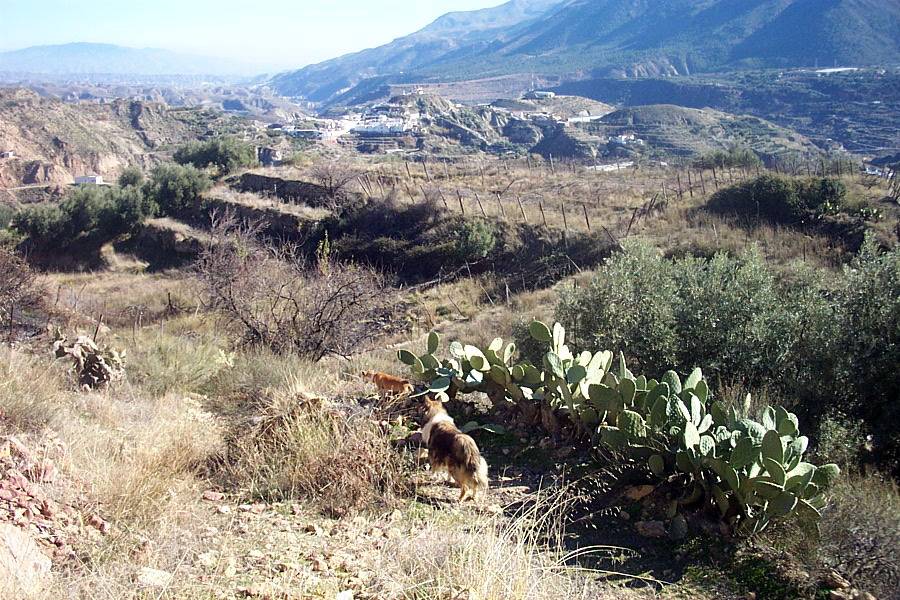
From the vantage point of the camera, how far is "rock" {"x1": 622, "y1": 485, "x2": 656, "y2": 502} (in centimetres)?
393

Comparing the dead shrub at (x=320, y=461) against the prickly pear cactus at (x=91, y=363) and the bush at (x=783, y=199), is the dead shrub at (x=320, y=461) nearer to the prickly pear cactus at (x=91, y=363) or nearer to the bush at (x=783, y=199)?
the prickly pear cactus at (x=91, y=363)

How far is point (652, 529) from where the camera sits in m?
3.65

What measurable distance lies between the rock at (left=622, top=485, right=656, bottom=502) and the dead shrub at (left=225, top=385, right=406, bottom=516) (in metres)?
1.44

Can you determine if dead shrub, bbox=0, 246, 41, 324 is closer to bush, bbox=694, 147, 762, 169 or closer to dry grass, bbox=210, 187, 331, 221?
dry grass, bbox=210, 187, 331, 221

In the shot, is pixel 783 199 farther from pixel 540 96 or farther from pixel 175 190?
pixel 540 96

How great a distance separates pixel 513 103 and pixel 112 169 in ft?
177

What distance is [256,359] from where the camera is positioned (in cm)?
739

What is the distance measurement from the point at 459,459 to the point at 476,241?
18.0 metres

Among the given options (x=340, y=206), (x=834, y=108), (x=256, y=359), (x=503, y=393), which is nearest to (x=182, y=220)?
(x=340, y=206)

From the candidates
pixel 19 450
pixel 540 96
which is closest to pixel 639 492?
pixel 19 450

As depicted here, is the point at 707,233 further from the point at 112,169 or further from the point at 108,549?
the point at 112,169

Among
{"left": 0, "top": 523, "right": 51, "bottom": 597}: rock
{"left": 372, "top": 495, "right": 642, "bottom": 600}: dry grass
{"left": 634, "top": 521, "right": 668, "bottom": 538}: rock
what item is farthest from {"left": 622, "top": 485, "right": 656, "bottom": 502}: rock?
{"left": 0, "top": 523, "right": 51, "bottom": 597}: rock

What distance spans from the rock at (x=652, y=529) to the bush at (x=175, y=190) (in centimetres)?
3106

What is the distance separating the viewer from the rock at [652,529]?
3.63m
